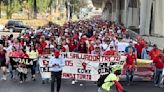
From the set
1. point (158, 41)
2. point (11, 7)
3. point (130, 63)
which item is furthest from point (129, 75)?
point (11, 7)

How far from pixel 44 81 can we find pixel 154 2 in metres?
28.9

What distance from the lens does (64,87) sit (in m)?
19.8

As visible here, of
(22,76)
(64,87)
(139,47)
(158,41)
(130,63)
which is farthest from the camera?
(158,41)

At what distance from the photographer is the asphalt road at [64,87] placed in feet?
62.2

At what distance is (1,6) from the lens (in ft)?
307

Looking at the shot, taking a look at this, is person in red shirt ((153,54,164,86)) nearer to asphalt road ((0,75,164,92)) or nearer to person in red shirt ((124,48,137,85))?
asphalt road ((0,75,164,92))

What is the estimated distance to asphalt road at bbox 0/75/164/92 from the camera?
62.2 ft

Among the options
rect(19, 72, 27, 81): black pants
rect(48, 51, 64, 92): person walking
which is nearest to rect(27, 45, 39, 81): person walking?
rect(19, 72, 27, 81): black pants

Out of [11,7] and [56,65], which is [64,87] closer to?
[56,65]

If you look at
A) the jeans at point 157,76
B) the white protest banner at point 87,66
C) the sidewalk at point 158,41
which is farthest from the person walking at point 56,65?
the sidewalk at point 158,41

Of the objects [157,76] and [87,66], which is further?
[157,76]

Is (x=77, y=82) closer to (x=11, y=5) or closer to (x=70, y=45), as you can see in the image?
(x=70, y=45)

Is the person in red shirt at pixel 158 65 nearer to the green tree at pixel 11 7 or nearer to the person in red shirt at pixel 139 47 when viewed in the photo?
the person in red shirt at pixel 139 47

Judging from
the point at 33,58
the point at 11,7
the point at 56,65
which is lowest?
the point at 33,58
